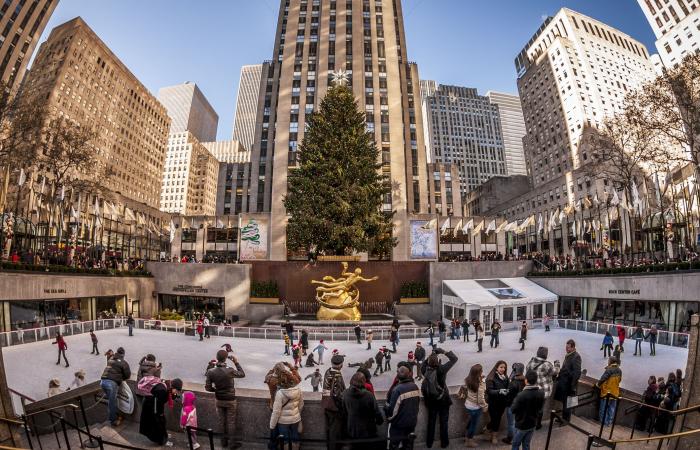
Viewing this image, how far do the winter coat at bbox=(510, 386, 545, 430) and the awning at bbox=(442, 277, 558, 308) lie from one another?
23375mm

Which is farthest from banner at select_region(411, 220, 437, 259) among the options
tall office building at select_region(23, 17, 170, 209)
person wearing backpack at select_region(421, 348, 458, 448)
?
tall office building at select_region(23, 17, 170, 209)

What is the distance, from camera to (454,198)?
74.8 meters

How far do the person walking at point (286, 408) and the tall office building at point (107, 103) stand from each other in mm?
76675

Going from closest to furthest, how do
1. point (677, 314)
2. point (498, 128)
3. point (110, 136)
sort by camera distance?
point (677, 314)
point (110, 136)
point (498, 128)

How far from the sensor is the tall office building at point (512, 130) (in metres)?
170

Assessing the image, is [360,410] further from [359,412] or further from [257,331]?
[257,331]

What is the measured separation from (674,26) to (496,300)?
8176 centimetres

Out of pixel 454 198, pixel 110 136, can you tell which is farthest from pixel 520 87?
pixel 110 136

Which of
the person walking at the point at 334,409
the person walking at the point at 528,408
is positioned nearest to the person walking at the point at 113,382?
the person walking at the point at 334,409

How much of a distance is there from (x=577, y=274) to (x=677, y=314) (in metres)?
8.04

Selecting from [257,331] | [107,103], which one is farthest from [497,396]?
[107,103]

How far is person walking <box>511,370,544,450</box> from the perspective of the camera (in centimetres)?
635

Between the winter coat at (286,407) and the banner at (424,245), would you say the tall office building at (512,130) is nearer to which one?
the banner at (424,245)

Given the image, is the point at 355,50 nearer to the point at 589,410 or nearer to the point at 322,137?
the point at 322,137
